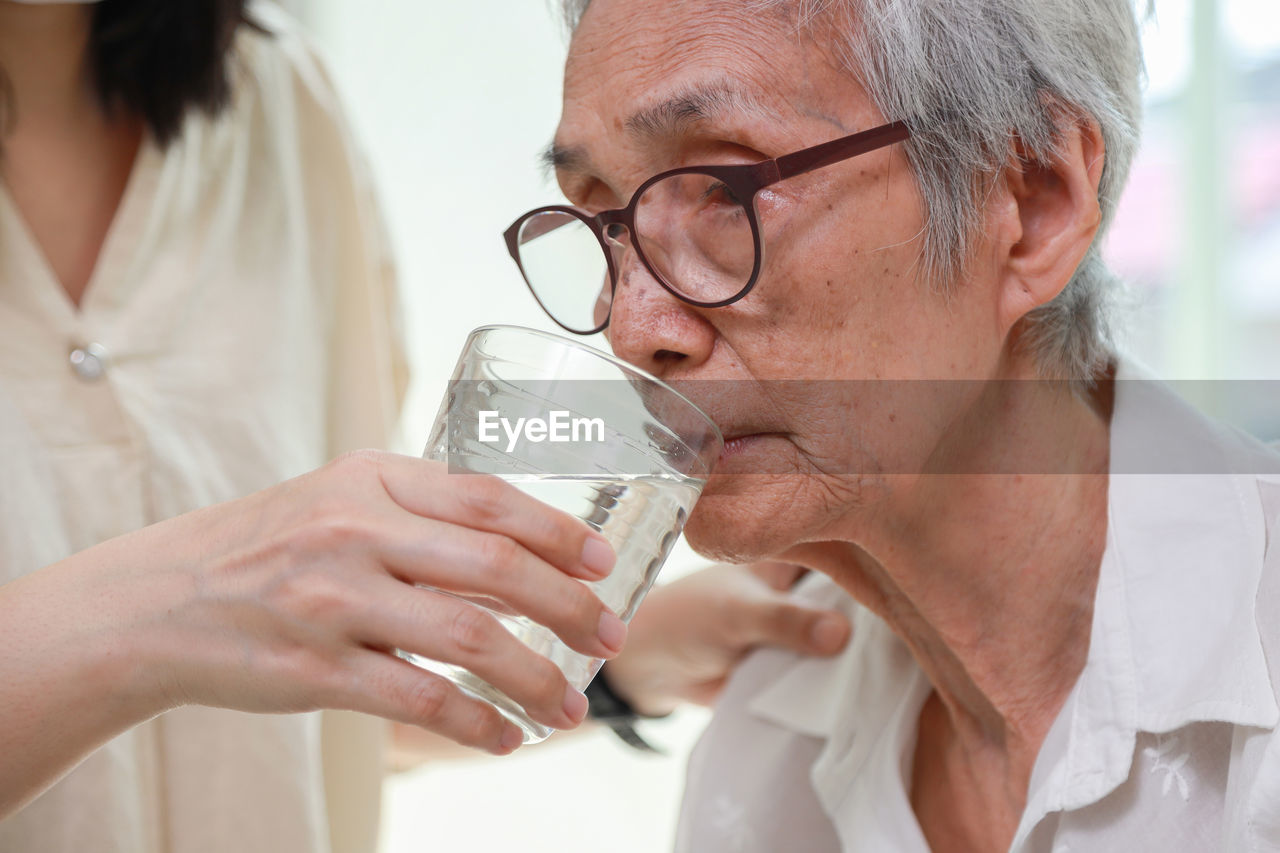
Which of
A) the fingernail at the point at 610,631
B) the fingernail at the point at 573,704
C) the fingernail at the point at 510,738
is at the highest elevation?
the fingernail at the point at 610,631

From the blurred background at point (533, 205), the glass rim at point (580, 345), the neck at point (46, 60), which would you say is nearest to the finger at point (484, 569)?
the glass rim at point (580, 345)

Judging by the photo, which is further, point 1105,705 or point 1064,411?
point 1064,411

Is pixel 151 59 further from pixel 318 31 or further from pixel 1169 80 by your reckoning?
pixel 1169 80

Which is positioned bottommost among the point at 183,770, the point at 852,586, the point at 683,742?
the point at 683,742

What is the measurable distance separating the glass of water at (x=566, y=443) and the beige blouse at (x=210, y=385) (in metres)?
0.67

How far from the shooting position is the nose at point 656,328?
103cm

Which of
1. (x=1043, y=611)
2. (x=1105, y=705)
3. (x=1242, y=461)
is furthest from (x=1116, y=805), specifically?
(x=1242, y=461)

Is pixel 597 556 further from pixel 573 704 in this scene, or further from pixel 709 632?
pixel 709 632

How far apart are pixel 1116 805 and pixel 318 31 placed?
325 centimetres

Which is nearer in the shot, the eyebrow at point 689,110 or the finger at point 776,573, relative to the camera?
the eyebrow at point 689,110

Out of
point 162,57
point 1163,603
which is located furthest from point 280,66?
point 1163,603

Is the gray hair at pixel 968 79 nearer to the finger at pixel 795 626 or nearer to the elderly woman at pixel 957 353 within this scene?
the elderly woman at pixel 957 353

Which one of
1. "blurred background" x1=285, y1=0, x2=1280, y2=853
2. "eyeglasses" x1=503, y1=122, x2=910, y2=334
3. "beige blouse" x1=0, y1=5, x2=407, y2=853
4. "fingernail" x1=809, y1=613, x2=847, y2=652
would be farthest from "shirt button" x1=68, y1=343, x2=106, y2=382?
"blurred background" x1=285, y1=0, x2=1280, y2=853

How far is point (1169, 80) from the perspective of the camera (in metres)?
3.75
